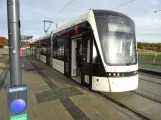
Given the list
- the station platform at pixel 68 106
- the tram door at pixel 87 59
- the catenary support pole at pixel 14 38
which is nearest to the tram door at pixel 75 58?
the tram door at pixel 87 59

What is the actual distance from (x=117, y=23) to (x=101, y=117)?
330cm

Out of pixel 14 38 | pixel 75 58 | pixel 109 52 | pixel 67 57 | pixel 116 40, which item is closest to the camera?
pixel 14 38

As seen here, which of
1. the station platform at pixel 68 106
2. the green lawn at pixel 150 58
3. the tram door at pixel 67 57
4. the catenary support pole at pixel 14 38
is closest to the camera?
the catenary support pole at pixel 14 38

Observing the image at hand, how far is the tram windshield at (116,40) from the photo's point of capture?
517 cm

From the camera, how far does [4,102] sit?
189 inches

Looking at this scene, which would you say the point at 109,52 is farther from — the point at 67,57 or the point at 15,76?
the point at 15,76

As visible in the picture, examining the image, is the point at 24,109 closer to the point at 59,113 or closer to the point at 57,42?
the point at 59,113

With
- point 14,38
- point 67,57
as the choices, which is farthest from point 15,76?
point 67,57

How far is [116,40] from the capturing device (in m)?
5.27

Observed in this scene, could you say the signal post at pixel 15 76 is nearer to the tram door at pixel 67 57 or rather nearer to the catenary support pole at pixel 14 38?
the catenary support pole at pixel 14 38

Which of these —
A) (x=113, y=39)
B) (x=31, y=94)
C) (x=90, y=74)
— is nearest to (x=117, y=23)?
(x=113, y=39)

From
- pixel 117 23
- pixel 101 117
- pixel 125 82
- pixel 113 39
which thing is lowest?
pixel 101 117

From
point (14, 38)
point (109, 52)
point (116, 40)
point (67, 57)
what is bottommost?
point (67, 57)

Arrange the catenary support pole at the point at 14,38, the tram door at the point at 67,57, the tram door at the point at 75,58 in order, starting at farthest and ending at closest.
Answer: the tram door at the point at 67,57
the tram door at the point at 75,58
the catenary support pole at the point at 14,38
